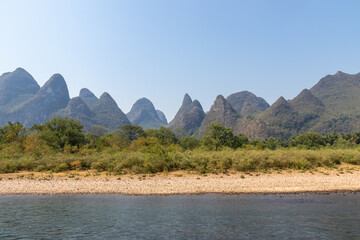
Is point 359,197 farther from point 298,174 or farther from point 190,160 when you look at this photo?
point 190,160

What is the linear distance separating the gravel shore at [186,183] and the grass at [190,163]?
1953 millimetres

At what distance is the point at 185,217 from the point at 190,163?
16119 mm

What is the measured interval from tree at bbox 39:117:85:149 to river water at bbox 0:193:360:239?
25.5 metres

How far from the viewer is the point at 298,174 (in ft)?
86.8

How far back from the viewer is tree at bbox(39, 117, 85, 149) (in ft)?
144

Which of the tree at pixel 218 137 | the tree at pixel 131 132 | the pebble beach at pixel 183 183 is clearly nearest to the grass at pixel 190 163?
the pebble beach at pixel 183 183

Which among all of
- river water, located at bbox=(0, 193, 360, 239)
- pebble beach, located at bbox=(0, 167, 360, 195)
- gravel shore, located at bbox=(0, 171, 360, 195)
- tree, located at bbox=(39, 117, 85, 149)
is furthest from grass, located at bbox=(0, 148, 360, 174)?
tree, located at bbox=(39, 117, 85, 149)

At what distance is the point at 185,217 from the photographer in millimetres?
13945

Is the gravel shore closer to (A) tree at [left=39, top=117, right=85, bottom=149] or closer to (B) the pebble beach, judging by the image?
(B) the pebble beach

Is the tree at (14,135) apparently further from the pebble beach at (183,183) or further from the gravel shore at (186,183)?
the gravel shore at (186,183)

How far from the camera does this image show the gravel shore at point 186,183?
2122 cm

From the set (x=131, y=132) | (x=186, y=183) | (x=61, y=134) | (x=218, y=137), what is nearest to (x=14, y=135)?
(x=61, y=134)

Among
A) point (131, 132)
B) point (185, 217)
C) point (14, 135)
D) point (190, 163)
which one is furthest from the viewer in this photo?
point (131, 132)

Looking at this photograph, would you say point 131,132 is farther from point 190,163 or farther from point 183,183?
point 183,183
